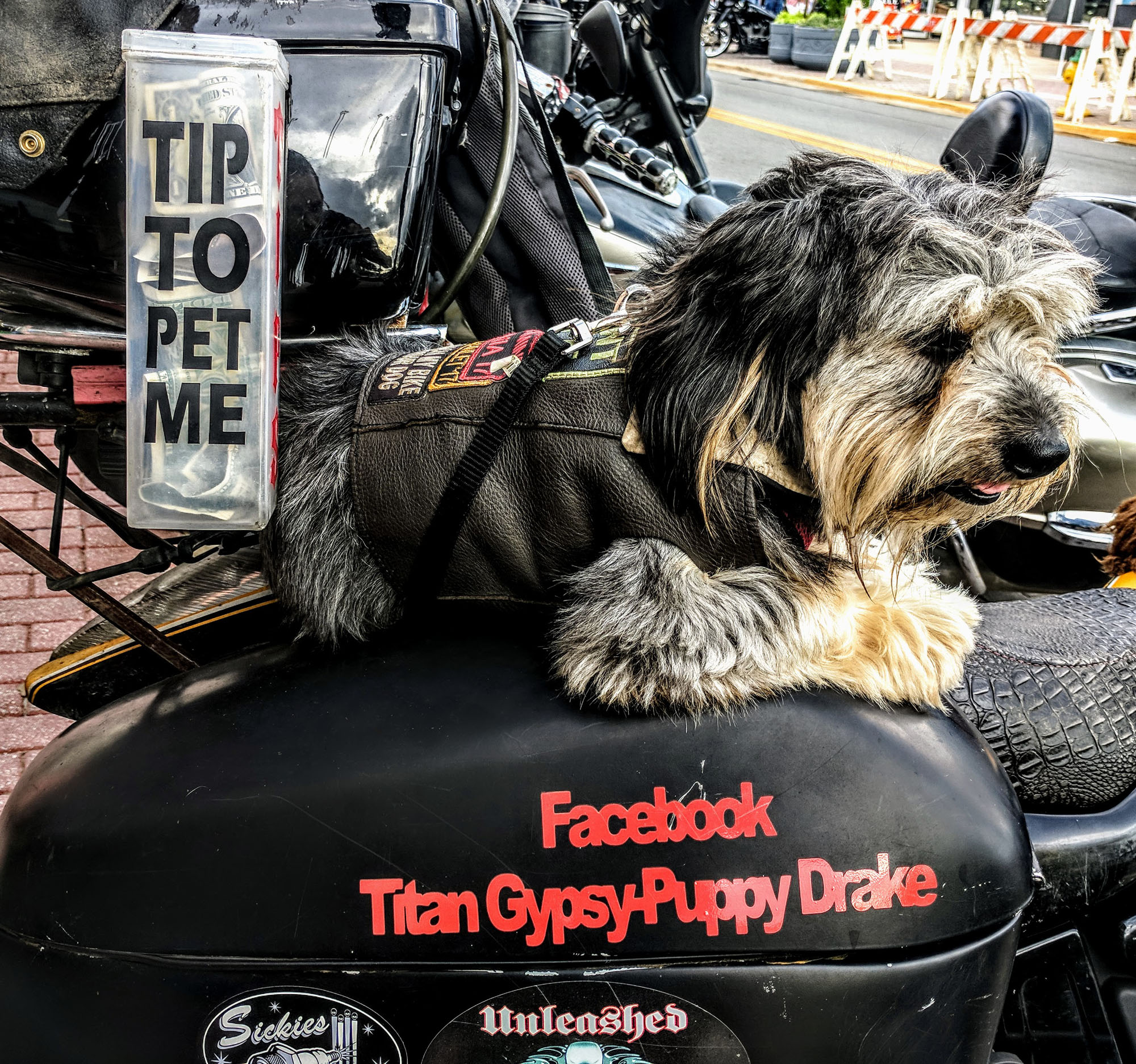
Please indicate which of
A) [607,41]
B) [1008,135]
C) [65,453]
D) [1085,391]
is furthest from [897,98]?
[65,453]

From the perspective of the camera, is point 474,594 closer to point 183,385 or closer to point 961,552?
point 183,385

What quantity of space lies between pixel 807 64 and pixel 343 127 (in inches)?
884

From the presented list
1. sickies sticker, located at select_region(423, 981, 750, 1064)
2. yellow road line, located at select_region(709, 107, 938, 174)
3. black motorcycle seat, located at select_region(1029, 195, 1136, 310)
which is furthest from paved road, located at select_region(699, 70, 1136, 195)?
sickies sticker, located at select_region(423, 981, 750, 1064)

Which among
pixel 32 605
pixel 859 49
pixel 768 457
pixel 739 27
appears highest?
pixel 739 27

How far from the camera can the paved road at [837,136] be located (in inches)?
427

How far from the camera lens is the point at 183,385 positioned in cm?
135

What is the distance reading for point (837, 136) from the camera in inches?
520

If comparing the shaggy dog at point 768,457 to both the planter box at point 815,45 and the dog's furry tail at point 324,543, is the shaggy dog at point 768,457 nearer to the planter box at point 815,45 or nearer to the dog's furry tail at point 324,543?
the dog's furry tail at point 324,543

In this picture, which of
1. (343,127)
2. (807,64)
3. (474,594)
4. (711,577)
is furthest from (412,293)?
(807,64)

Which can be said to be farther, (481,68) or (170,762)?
(481,68)

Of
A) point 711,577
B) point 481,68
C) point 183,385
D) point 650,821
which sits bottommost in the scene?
point 650,821

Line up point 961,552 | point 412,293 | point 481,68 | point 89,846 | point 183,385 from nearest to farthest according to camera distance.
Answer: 1. point 183,385
2. point 89,846
3. point 412,293
4. point 481,68
5. point 961,552

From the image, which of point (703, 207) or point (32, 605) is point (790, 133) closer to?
point (703, 207)

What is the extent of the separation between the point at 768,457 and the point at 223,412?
0.81 meters
